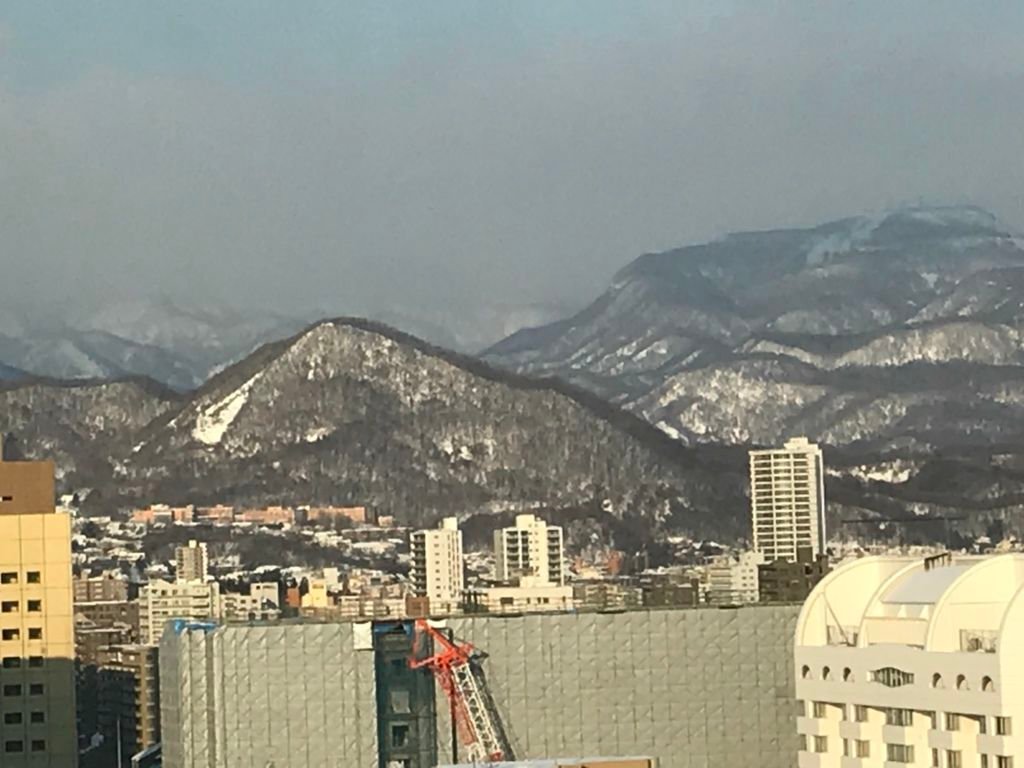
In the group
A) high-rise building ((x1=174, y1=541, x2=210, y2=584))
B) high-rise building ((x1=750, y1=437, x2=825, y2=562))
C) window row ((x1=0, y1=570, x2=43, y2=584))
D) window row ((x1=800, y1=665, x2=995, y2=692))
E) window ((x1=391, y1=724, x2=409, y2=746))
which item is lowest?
window ((x1=391, y1=724, x2=409, y2=746))

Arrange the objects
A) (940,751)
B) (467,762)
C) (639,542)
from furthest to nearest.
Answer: (639,542), (467,762), (940,751)

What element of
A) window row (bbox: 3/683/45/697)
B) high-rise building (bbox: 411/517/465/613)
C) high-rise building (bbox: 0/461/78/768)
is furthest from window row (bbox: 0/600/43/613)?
high-rise building (bbox: 411/517/465/613)

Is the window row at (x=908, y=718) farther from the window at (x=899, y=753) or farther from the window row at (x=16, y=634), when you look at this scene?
the window row at (x=16, y=634)

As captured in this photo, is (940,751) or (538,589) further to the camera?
(538,589)

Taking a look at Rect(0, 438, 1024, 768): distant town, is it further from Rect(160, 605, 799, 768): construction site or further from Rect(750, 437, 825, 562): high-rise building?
Rect(750, 437, 825, 562): high-rise building

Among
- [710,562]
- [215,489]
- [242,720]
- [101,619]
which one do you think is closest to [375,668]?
[242,720]

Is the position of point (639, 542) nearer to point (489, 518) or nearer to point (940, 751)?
point (489, 518)

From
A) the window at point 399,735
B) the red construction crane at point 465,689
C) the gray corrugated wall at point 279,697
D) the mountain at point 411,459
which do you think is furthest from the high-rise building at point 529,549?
the gray corrugated wall at point 279,697
